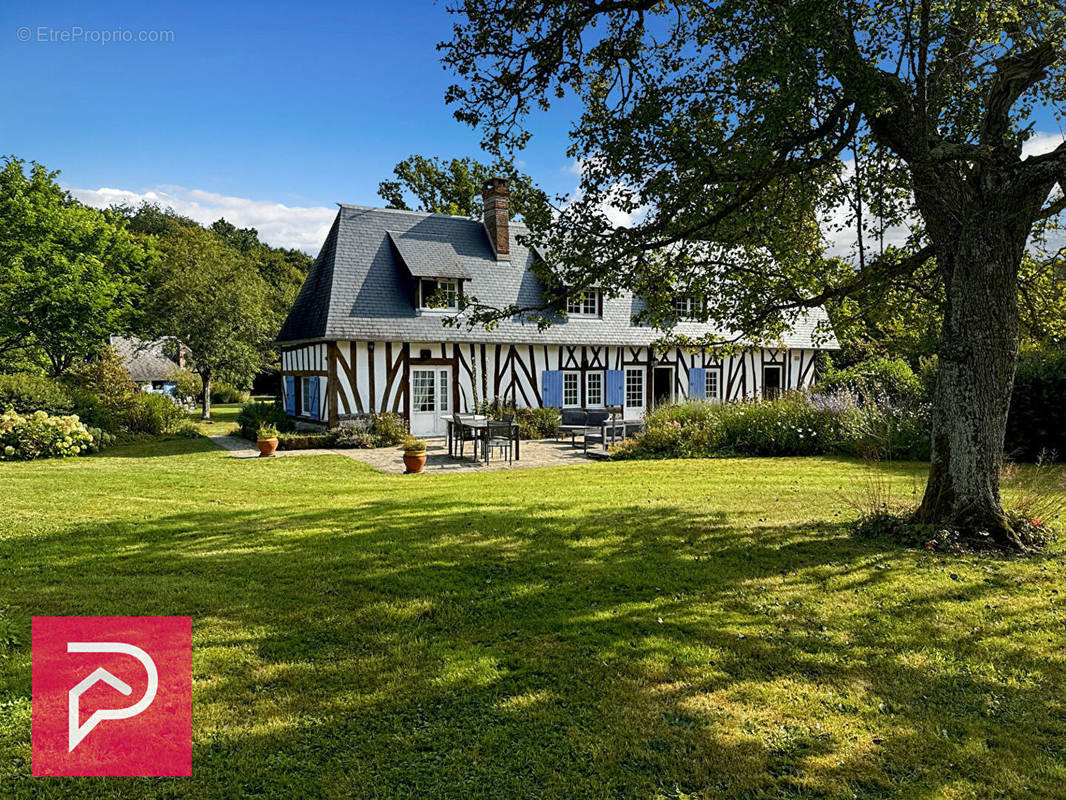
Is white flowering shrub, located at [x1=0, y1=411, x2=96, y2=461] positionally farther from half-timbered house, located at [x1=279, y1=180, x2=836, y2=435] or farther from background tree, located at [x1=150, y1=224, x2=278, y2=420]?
background tree, located at [x1=150, y1=224, x2=278, y2=420]

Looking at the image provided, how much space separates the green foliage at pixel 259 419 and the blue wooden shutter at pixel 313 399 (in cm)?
73

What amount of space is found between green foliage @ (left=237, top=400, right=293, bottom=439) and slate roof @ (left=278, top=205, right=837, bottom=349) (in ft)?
7.30

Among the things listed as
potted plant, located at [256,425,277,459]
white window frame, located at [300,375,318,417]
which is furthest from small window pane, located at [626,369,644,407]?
potted plant, located at [256,425,277,459]

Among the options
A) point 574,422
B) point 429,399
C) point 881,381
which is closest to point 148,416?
point 429,399

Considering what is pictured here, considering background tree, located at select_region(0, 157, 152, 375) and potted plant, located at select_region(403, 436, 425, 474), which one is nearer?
potted plant, located at select_region(403, 436, 425, 474)

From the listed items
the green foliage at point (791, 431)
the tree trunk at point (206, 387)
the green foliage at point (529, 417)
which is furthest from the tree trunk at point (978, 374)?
the tree trunk at point (206, 387)

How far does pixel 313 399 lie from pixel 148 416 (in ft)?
15.1

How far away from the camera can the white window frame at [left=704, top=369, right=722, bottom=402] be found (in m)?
22.8

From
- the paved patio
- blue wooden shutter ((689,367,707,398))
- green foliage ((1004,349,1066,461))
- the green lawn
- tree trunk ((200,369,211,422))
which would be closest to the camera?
the green lawn

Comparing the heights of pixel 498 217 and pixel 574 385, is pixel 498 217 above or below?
above

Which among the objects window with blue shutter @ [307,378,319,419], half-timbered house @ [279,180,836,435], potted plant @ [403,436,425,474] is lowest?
potted plant @ [403,436,425,474]

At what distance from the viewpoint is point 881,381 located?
15273 millimetres

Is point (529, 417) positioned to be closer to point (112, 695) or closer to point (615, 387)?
point (615, 387)

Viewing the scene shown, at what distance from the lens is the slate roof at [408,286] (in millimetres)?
17484
